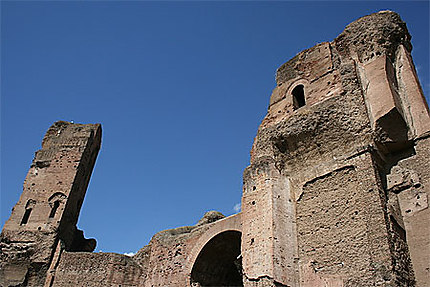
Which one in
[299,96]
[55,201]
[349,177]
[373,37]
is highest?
[373,37]

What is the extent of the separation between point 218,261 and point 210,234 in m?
1.15

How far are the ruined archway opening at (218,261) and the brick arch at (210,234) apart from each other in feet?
0.29

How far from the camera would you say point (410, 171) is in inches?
287

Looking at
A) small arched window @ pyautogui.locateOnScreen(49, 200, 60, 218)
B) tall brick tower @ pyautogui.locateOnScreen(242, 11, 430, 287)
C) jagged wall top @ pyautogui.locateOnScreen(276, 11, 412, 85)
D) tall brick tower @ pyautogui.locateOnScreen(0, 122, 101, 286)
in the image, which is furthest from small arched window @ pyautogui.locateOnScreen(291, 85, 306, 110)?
small arched window @ pyautogui.locateOnScreen(49, 200, 60, 218)

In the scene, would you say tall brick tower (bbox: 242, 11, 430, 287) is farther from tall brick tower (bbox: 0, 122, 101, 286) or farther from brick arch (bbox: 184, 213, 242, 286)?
tall brick tower (bbox: 0, 122, 101, 286)

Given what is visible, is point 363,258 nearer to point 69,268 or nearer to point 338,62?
point 338,62

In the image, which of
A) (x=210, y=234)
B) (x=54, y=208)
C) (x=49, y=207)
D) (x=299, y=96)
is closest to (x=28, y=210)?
(x=49, y=207)

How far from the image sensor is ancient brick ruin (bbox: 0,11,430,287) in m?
6.73

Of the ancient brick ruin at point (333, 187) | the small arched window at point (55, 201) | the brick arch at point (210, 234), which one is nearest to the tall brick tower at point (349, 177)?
the ancient brick ruin at point (333, 187)

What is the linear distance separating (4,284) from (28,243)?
1.48 metres

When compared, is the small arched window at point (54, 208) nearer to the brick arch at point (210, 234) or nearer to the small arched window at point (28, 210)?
the small arched window at point (28, 210)

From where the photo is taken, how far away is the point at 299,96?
33.3 ft

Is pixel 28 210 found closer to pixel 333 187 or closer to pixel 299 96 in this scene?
pixel 299 96

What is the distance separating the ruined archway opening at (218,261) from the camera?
10.5 meters
